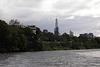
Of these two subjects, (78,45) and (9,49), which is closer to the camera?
(9,49)

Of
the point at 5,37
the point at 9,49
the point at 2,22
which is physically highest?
the point at 2,22

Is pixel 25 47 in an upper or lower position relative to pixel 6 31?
lower

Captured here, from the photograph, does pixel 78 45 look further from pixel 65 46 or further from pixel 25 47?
pixel 25 47

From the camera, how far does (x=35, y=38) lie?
461 feet

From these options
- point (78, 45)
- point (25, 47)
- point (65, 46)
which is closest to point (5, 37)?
point (25, 47)

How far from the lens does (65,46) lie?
18462cm

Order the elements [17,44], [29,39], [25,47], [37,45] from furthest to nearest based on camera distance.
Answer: [29,39] → [37,45] → [25,47] → [17,44]

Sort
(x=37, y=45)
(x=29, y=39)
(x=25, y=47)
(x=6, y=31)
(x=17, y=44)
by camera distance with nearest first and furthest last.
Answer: (x=6, y=31) < (x=17, y=44) < (x=25, y=47) < (x=37, y=45) < (x=29, y=39)

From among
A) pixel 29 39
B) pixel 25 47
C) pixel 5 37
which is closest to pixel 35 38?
pixel 29 39

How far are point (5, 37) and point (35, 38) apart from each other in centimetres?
4261

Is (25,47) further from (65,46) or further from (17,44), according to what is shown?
(65,46)

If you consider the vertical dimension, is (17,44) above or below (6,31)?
below

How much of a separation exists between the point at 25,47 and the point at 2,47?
21.4 m

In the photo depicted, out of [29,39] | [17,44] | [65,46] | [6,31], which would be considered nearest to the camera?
[6,31]
